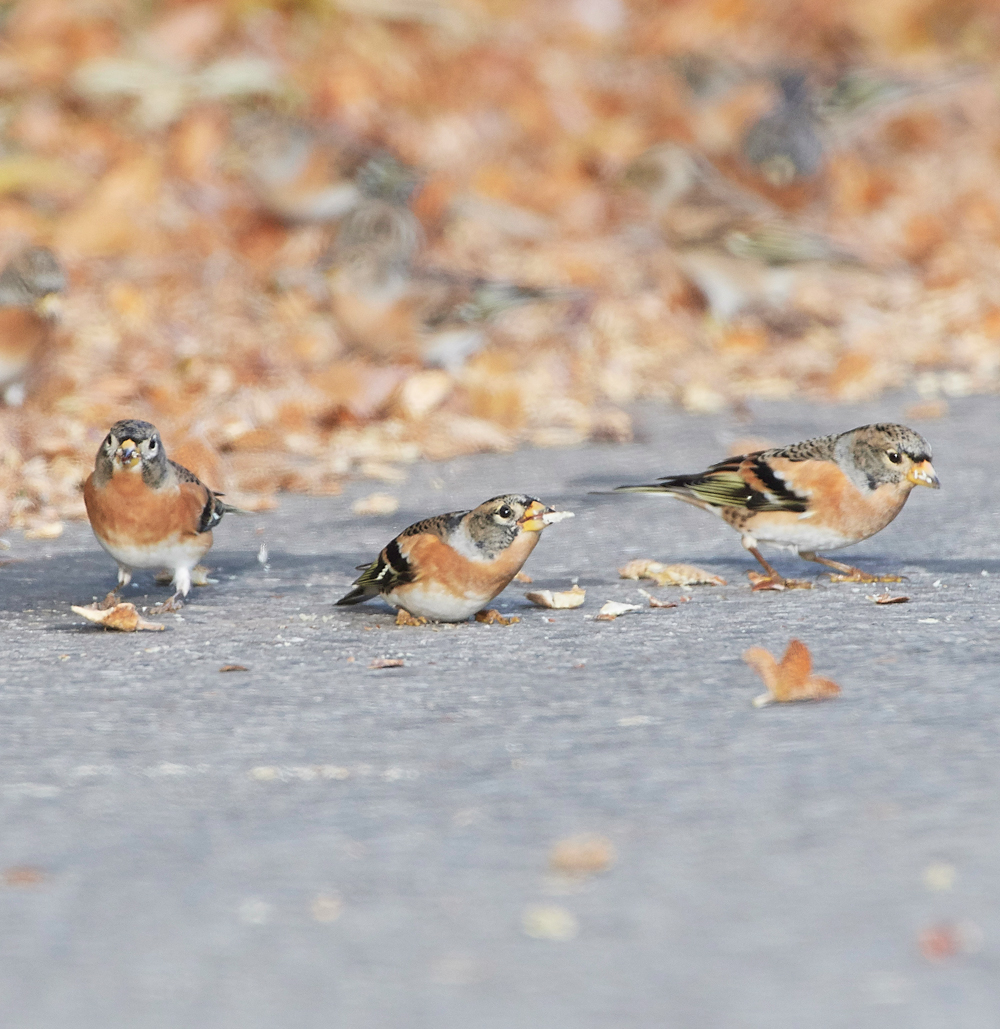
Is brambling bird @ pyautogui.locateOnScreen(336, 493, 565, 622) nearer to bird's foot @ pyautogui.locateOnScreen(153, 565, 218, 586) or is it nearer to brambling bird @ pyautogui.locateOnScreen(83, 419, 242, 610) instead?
brambling bird @ pyautogui.locateOnScreen(83, 419, 242, 610)

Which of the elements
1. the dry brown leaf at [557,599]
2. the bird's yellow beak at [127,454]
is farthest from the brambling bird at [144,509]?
the dry brown leaf at [557,599]

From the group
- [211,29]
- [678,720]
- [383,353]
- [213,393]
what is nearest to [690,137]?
[211,29]

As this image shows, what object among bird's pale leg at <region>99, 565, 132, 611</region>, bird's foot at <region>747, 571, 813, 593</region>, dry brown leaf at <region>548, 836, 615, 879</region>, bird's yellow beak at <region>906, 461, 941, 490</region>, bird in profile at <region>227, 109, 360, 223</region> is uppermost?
bird in profile at <region>227, 109, 360, 223</region>

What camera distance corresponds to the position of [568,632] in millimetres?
4312

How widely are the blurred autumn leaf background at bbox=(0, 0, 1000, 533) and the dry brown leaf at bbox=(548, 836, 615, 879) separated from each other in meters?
3.88

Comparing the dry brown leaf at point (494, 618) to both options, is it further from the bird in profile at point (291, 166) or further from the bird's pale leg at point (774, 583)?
the bird in profile at point (291, 166)

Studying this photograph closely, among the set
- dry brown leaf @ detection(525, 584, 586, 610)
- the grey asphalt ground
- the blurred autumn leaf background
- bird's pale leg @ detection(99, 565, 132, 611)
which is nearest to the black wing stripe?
the grey asphalt ground

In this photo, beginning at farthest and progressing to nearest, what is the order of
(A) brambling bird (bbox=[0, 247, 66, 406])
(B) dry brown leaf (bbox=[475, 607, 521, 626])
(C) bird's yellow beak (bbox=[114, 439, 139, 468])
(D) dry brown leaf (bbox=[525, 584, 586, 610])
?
(A) brambling bird (bbox=[0, 247, 66, 406]), (C) bird's yellow beak (bbox=[114, 439, 139, 468]), (D) dry brown leaf (bbox=[525, 584, 586, 610]), (B) dry brown leaf (bbox=[475, 607, 521, 626])

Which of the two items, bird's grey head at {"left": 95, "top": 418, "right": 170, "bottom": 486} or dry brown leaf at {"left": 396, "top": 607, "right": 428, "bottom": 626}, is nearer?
dry brown leaf at {"left": 396, "top": 607, "right": 428, "bottom": 626}

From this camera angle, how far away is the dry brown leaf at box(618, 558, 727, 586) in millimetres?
4973

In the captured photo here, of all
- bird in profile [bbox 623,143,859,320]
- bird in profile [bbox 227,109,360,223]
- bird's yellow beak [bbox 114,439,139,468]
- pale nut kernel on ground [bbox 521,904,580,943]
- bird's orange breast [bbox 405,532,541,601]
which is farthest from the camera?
bird in profile [bbox 227,109,360,223]

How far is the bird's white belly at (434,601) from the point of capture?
4379 mm

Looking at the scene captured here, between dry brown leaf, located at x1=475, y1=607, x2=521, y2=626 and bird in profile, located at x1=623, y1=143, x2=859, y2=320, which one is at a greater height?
bird in profile, located at x1=623, y1=143, x2=859, y2=320

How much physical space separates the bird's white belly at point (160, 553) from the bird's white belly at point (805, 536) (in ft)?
5.49
